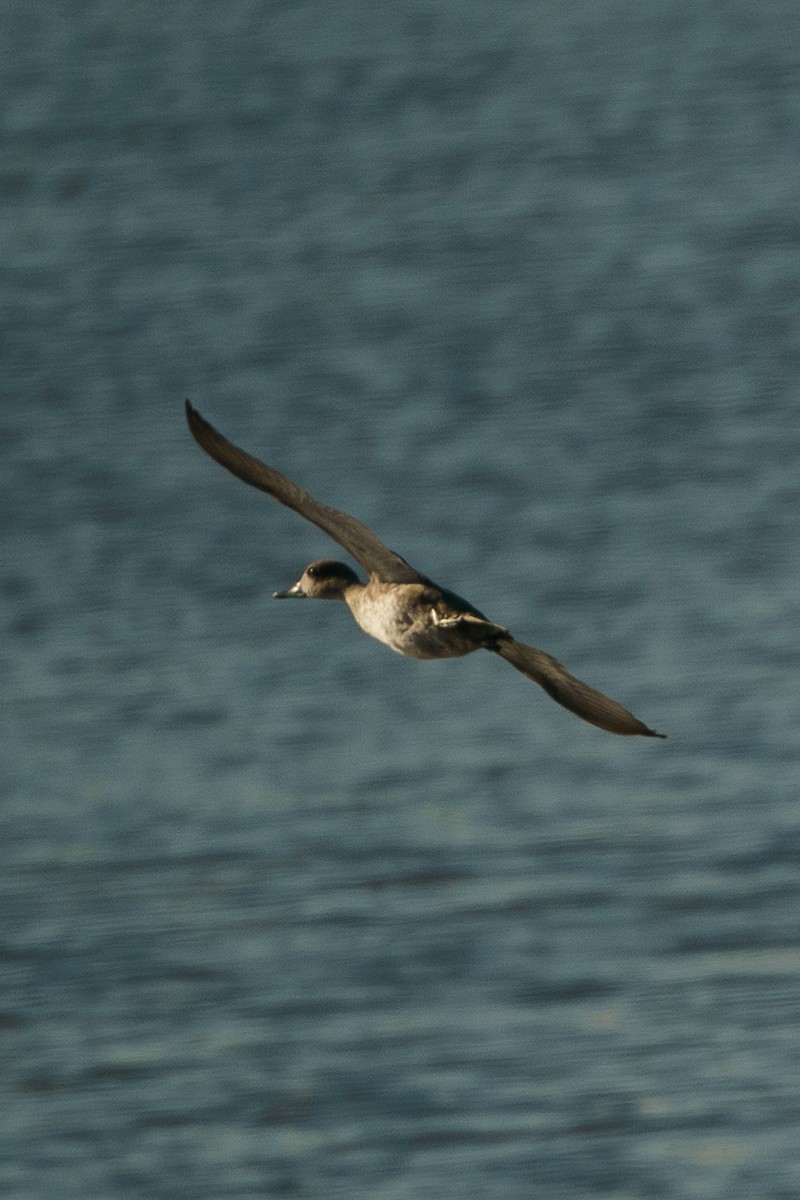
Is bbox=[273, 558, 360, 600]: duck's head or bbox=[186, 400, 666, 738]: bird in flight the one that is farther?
bbox=[273, 558, 360, 600]: duck's head

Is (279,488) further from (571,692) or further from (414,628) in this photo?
(571,692)

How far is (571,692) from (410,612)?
0.74m

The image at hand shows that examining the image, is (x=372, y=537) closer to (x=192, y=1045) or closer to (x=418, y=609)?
(x=418, y=609)

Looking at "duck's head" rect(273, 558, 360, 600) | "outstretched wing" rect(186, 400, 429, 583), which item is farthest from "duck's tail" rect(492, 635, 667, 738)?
"duck's head" rect(273, 558, 360, 600)

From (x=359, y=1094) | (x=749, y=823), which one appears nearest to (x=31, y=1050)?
(x=359, y=1094)

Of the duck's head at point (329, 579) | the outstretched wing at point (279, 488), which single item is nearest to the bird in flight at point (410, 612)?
the outstretched wing at point (279, 488)

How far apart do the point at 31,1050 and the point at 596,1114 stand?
304 cm

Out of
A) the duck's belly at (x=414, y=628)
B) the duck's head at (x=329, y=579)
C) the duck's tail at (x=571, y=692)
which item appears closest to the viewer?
the duck's tail at (x=571, y=692)

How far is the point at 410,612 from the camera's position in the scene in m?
8.30

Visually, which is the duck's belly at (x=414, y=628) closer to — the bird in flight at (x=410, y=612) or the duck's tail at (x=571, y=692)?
the bird in flight at (x=410, y=612)

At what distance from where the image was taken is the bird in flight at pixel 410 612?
774 centimetres

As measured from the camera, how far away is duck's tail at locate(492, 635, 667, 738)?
7.59 m

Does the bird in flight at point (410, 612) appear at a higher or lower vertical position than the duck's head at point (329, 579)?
lower

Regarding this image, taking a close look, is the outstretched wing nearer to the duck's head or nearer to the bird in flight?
the bird in flight
